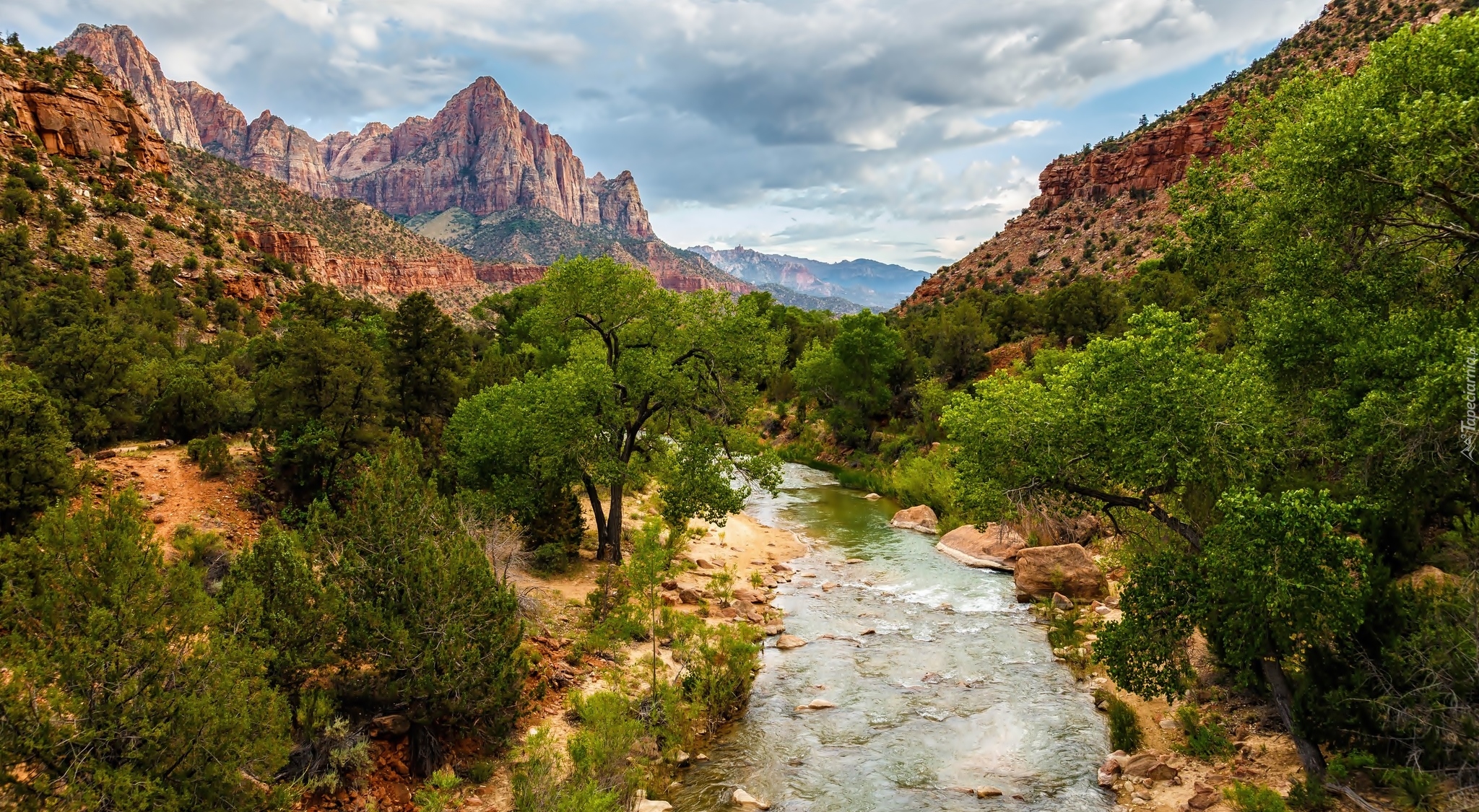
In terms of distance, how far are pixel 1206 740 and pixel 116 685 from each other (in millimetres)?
14781

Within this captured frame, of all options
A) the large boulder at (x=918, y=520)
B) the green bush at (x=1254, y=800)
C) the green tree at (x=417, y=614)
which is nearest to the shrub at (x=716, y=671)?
the green tree at (x=417, y=614)

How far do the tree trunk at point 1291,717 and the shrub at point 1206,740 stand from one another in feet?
3.28

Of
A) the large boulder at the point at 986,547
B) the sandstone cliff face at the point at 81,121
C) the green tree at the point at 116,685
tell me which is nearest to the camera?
the green tree at the point at 116,685

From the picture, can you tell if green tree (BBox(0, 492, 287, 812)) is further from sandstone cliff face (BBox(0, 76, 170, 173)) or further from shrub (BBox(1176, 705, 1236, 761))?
sandstone cliff face (BBox(0, 76, 170, 173))

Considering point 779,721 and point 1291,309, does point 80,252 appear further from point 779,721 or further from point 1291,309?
A: point 1291,309

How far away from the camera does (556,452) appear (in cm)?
1994

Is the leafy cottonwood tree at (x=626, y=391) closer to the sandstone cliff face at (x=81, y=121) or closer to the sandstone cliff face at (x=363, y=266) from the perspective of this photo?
the sandstone cliff face at (x=81, y=121)

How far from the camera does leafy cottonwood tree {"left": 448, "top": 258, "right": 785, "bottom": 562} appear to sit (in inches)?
787

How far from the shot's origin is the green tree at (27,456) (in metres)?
13.2

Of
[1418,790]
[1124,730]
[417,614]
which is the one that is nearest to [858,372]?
[1124,730]

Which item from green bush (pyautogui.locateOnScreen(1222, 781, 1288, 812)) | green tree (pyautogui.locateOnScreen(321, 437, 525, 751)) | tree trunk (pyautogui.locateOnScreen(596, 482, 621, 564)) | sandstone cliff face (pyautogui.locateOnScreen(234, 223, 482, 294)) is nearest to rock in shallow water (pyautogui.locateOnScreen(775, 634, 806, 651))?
tree trunk (pyautogui.locateOnScreen(596, 482, 621, 564))

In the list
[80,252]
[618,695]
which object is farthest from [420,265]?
[618,695]

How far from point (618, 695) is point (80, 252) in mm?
53162

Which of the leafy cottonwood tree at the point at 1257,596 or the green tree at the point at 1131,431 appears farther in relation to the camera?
the green tree at the point at 1131,431
